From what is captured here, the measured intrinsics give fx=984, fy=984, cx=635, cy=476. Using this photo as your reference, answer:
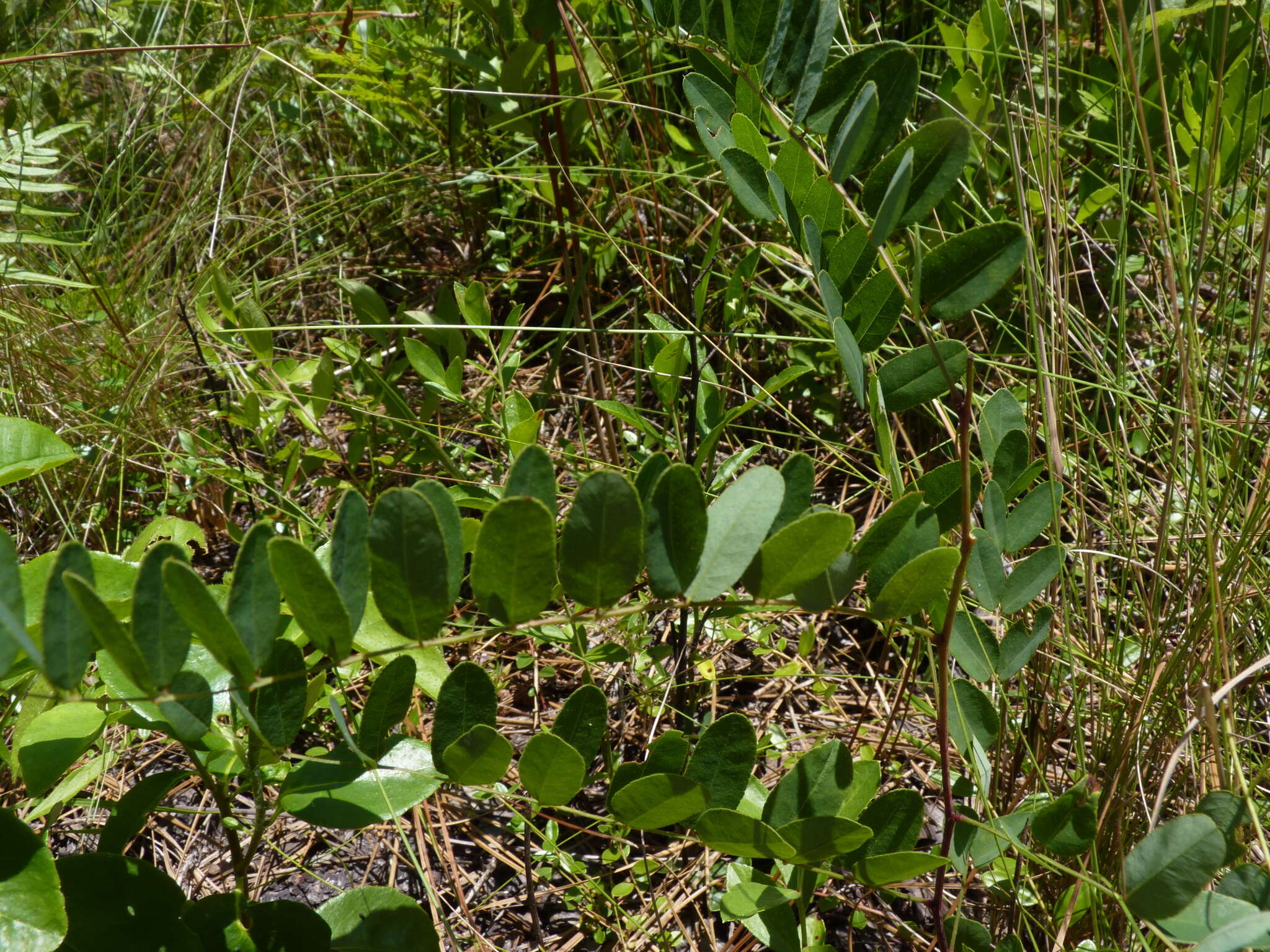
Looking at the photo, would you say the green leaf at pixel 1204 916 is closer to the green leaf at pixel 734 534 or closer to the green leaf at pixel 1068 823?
the green leaf at pixel 1068 823

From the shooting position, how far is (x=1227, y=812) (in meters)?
0.78

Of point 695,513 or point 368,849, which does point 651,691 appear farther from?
point 695,513

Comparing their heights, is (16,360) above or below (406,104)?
below

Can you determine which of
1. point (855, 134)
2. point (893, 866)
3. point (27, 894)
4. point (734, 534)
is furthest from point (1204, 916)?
point (27, 894)

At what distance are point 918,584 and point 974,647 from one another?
0.25 metres

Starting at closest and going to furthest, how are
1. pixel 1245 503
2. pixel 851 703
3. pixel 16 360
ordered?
pixel 1245 503, pixel 851 703, pixel 16 360

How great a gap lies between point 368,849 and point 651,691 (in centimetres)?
43

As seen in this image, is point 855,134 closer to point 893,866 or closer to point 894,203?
point 894,203

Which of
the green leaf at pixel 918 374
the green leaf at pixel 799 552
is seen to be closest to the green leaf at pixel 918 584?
the green leaf at pixel 799 552

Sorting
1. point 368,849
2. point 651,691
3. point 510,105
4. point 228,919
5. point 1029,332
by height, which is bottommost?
point 368,849

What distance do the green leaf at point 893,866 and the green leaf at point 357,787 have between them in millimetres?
382

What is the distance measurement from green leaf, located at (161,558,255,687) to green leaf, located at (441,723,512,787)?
6.7 inches

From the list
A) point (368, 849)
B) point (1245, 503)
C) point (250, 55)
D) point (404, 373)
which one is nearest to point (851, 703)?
point (1245, 503)

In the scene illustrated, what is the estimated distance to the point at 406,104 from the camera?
2.06 meters
